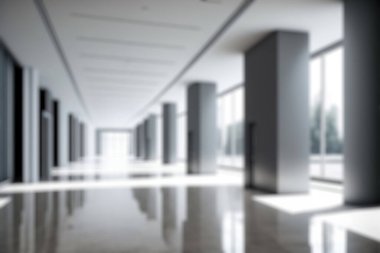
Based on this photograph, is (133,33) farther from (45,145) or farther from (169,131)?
(169,131)

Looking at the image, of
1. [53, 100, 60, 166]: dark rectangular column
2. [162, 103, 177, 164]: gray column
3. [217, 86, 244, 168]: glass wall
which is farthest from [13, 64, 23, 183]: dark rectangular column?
[162, 103, 177, 164]: gray column

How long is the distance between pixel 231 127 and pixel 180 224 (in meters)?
19.9

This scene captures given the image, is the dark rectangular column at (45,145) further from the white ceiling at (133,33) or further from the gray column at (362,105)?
the gray column at (362,105)

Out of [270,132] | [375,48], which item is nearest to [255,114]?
[270,132]

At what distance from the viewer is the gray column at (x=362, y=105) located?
898cm

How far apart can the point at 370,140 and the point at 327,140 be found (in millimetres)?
6412

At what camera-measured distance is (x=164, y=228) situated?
263 inches

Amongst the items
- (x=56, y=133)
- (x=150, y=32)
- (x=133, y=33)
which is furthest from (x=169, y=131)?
(x=150, y=32)

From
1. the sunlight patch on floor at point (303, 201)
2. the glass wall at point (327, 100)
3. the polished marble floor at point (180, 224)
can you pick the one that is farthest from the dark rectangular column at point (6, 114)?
the glass wall at point (327, 100)

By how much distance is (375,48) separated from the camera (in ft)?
29.9

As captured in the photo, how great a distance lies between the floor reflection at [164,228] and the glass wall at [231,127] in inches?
590

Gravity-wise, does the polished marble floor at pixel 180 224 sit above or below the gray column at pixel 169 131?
below

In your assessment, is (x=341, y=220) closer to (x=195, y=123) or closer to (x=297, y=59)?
(x=297, y=59)

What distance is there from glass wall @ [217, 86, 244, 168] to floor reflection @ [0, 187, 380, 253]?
14976 millimetres
